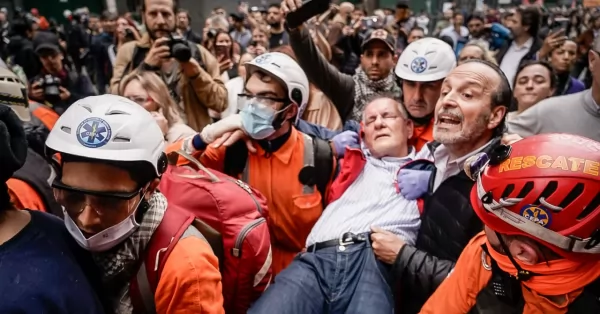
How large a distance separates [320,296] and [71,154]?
1.39 meters

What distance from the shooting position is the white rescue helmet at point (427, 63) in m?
2.98

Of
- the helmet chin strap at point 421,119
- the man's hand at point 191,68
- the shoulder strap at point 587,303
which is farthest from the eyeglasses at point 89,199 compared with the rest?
the man's hand at point 191,68

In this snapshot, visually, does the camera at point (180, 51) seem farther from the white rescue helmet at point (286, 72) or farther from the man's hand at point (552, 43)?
the man's hand at point (552, 43)

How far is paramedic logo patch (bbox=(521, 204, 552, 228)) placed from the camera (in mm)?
1591

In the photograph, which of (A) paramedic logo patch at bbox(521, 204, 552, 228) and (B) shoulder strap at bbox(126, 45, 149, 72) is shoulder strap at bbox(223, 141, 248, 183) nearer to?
(A) paramedic logo patch at bbox(521, 204, 552, 228)

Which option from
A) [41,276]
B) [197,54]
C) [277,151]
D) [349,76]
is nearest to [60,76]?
[197,54]

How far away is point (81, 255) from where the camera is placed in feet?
5.11

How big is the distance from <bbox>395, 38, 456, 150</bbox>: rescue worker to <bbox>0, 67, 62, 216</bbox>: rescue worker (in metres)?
2.04

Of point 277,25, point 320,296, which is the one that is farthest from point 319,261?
point 277,25

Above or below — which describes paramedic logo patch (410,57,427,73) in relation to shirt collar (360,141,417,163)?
above

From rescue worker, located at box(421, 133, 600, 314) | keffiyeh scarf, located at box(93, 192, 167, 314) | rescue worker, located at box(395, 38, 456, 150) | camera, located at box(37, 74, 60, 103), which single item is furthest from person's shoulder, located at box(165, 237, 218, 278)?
camera, located at box(37, 74, 60, 103)

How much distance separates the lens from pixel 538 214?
160 centimetres

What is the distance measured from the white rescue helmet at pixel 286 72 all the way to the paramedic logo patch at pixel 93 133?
3.96 feet

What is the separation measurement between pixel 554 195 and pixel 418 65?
161cm
